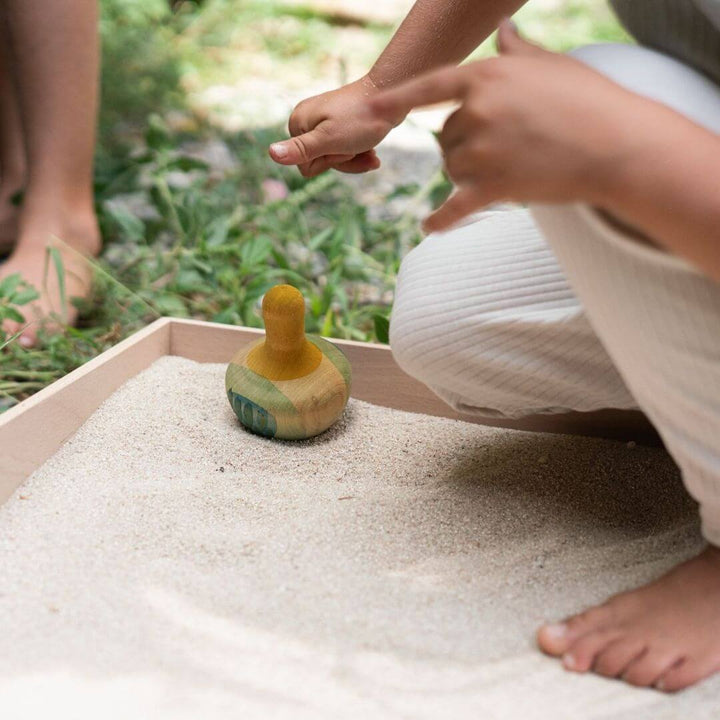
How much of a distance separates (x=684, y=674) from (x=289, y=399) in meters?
0.49

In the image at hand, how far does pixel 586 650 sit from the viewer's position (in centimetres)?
69

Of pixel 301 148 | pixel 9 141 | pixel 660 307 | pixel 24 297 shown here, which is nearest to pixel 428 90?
pixel 660 307

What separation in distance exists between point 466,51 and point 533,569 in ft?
1.89

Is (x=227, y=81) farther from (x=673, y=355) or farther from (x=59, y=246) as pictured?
(x=673, y=355)

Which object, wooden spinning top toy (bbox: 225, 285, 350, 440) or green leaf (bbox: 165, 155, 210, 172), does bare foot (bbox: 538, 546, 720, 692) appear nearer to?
wooden spinning top toy (bbox: 225, 285, 350, 440)

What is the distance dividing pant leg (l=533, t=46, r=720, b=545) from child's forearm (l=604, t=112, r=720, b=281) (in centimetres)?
3

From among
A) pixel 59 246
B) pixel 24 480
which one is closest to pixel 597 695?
pixel 24 480

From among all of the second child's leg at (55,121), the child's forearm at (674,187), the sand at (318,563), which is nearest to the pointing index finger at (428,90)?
the child's forearm at (674,187)

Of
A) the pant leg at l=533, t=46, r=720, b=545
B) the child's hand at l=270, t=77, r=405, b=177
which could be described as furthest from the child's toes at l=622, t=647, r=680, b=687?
the child's hand at l=270, t=77, r=405, b=177

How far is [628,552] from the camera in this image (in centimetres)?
83

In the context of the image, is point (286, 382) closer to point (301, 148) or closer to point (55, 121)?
point (301, 148)

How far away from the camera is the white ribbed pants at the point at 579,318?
2.13 ft

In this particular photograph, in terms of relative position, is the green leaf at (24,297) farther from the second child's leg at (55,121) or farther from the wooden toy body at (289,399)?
the wooden toy body at (289,399)

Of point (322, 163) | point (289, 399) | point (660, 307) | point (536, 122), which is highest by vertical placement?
point (536, 122)
